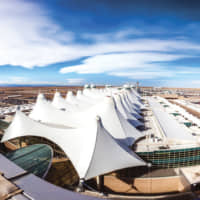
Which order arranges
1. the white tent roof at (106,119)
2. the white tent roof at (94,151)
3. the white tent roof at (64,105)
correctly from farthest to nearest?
the white tent roof at (64,105), the white tent roof at (106,119), the white tent roof at (94,151)

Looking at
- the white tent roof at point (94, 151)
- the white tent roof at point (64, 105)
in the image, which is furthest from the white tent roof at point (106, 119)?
the white tent roof at point (64, 105)

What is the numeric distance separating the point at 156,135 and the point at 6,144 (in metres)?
15.7

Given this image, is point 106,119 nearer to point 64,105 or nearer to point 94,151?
point 94,151

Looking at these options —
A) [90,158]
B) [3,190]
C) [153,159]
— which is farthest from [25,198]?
[153,159]

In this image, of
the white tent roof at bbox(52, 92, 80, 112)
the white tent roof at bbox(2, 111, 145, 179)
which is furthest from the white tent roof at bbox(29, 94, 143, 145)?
the white tent roof at bbox(52, 92, 80, 112)

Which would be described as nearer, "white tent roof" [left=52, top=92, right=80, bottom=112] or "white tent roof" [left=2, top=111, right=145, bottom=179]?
"white tent roof" [left=2, top=111, right=145, bottom=179]

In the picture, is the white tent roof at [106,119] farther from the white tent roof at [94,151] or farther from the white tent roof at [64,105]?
the white tent roof at [64,105]

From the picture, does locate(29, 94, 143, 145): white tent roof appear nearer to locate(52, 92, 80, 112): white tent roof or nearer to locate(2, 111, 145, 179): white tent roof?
locate(2, 111, 145, 179): white tent roof

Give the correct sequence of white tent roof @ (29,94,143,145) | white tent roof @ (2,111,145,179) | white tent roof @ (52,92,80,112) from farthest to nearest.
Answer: white tent roof @ (52,92,80,112) → white tent roof @ (29,94,143,145) → white tent roof @ (2,111,145,179)

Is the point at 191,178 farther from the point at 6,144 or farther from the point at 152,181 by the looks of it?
the point at 6,144

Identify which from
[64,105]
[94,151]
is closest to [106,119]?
[94,151]

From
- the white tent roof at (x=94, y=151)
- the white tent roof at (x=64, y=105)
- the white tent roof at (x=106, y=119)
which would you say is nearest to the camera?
the white tent roof at (x=94, y=151)

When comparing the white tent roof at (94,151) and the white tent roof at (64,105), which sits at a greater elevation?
the white tent roof at (64,105)

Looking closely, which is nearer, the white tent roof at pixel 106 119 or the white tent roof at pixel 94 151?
the white tent roof at pixel 94 151
